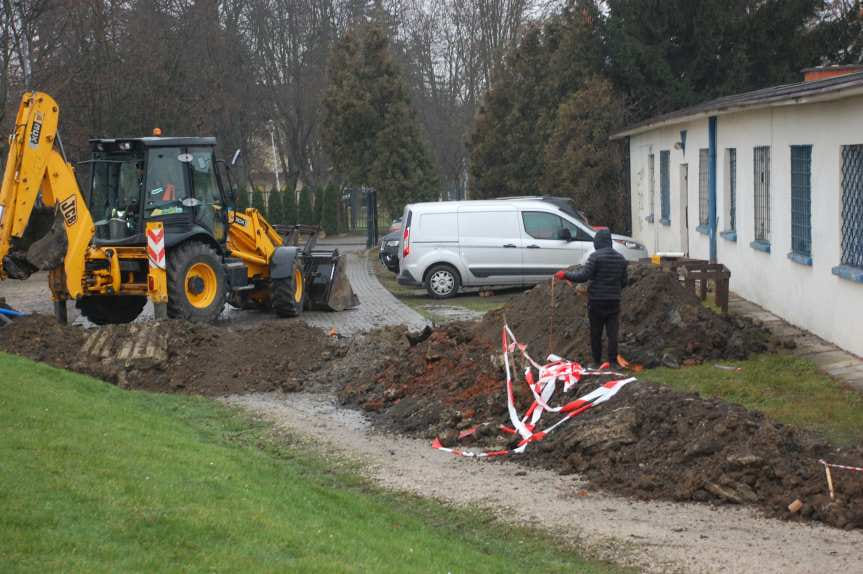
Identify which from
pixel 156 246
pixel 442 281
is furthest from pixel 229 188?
pixel 442 281

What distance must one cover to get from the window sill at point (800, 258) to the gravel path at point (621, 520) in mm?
7181

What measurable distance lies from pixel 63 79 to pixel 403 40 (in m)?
32.2

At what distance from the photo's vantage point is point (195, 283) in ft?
59.4

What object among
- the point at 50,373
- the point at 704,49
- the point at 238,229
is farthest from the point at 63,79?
the point at 50,373

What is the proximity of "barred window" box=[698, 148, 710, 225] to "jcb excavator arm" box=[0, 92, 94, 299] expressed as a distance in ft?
42.7

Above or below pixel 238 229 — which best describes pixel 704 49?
above

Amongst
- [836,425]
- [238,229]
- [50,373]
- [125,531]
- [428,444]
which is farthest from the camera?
[238,229]

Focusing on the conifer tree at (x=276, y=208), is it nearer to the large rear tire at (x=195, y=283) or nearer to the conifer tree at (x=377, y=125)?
the conifer tree at (x=377, y=125)

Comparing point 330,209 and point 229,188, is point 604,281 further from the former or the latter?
point 330,209

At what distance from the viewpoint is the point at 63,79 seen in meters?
31.9

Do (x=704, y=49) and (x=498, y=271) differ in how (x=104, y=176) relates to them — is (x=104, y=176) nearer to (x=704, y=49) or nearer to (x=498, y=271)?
(x=498, y=271)

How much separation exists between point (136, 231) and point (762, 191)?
1039 cm

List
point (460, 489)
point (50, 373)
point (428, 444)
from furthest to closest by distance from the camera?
point (50, 373)
point (428, 444)
point (460, 489)

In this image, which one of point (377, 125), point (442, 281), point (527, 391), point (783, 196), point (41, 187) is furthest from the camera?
point (377, 125)
